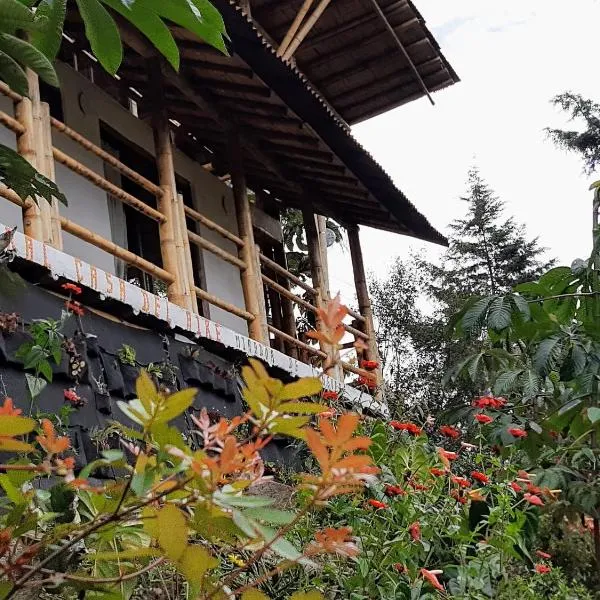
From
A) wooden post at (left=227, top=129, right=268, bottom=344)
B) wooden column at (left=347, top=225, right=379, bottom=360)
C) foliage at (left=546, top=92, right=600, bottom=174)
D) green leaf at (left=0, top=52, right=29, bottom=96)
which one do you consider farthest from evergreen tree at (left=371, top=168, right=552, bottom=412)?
green leaf at (left=0, top=52, right=29, bottom=96)

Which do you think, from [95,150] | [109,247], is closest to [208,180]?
[95,150]

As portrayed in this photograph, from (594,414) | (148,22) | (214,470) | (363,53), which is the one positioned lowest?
(214,470)

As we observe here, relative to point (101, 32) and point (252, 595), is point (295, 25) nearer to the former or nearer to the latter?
point (101, 32)

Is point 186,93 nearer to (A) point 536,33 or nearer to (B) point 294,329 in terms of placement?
(B) point 294,329

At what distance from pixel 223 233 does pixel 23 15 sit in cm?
520

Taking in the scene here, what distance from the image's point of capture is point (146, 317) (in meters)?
4.98

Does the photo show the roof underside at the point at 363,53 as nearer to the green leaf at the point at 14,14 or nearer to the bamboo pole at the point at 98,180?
the bamboo pole at the point at 98,180

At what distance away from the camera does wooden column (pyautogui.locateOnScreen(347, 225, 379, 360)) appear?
29.9 ft

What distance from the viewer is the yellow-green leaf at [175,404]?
90 cm

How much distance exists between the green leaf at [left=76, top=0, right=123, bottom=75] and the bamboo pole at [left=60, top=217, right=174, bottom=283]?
310 cm

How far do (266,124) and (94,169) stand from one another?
1426mm

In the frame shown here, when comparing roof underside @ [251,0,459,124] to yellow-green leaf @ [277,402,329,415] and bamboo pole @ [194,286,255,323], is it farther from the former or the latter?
yellow-green leaf @ [277,402,329,415]

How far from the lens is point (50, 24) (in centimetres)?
154

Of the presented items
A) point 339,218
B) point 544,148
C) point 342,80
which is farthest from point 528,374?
point 544,148
